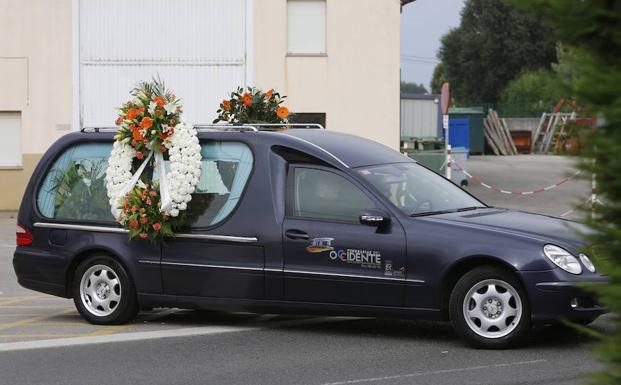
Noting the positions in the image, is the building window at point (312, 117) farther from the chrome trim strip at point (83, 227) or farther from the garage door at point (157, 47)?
the chrome trim strip at point (83, 227)

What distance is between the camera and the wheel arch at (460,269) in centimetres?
891

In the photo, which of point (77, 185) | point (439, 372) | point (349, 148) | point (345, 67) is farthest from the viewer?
point (345, 67)

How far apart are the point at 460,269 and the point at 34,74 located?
22946 mm

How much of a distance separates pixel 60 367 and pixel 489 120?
2027 inches

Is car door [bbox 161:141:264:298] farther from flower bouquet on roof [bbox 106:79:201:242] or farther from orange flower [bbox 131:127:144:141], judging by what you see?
orange flower [bbox 131:127:144:141]

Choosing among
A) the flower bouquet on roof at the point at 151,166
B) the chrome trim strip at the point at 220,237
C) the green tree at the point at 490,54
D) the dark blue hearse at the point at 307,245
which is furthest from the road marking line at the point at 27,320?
the green tree at the point at 490,54

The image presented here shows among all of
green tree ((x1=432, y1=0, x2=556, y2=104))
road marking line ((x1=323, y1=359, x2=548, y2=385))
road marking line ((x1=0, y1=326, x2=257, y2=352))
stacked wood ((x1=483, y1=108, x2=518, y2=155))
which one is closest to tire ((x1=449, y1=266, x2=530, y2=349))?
road marking line ((x1=323, y1=359, x2=548, y2=385))

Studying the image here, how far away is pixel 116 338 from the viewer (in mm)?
9859

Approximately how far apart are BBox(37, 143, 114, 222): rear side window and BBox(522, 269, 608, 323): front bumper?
3987 millimetres

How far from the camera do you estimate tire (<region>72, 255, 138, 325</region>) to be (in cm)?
1045

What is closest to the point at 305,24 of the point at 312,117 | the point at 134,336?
the point at 312,117

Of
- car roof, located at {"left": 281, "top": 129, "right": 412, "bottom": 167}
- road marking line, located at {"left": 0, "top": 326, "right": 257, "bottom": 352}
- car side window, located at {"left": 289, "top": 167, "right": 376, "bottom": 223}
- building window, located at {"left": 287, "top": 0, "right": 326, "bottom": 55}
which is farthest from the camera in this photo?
building window, located at {"left": 287, "top": 0, "right": 326, "bottom": 55}

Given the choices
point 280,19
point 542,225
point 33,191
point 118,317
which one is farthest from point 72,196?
point 280,19

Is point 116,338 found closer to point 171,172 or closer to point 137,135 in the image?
point 171,172
